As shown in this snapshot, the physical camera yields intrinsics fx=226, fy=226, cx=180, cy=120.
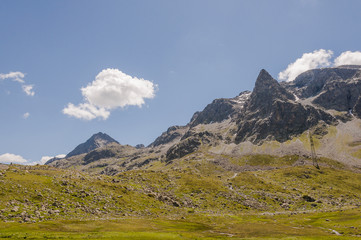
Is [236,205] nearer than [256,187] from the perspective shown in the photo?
Yes

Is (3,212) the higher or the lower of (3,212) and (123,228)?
the higher

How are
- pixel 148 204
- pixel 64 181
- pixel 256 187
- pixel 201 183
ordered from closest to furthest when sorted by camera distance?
1. pixel 64 181
2. pixel 148 204
3. pixel 201 183
4. pixel 256 187

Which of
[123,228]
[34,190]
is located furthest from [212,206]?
[34,190]

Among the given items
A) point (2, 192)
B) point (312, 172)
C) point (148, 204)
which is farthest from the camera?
point (312, 172)

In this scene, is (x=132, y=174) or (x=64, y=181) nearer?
(x=64, y=181)

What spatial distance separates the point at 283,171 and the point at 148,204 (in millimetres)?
153499

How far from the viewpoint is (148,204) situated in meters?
85.6

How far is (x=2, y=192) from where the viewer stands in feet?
196

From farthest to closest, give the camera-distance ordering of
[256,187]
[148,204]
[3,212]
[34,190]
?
1. [256,187]
2. [148,204]
3. [34,190]
4. [3,212]

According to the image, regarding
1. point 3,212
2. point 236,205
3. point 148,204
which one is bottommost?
point 236,205

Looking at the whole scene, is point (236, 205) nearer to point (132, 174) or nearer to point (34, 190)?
point (132, 174)

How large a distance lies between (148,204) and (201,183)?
52999mm

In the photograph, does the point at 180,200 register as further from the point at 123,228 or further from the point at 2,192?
the point at 2,192

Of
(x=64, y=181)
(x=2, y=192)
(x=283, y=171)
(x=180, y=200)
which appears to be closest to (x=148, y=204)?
(x=180, y=200)
